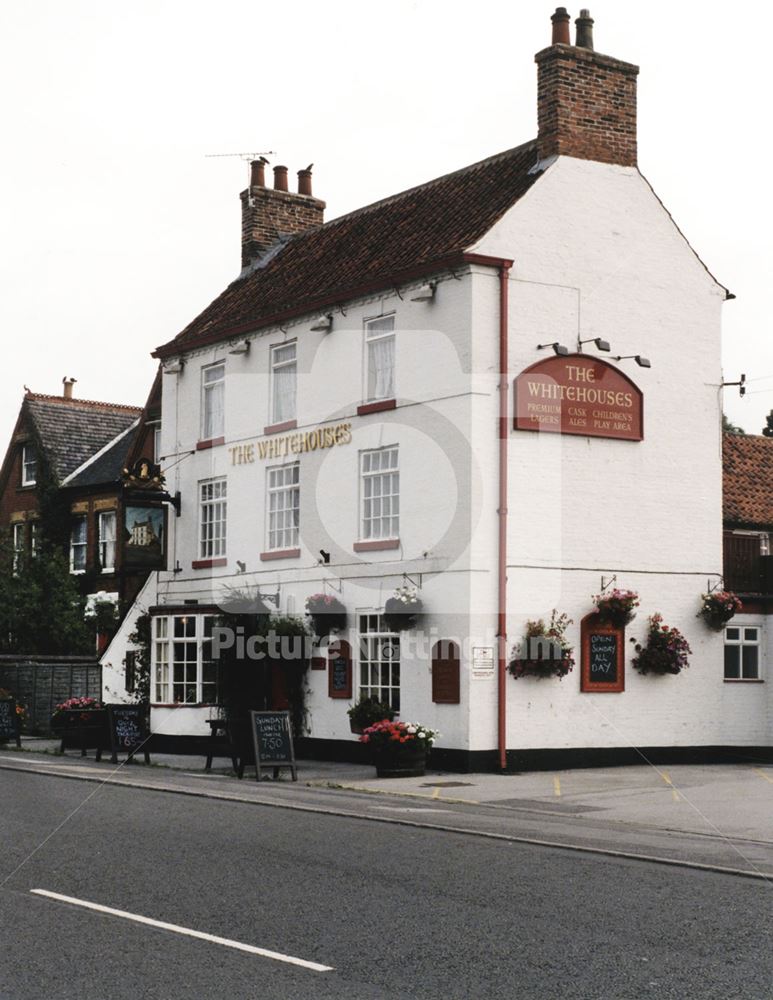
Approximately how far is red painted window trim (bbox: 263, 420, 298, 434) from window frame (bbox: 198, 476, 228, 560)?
6.50 ft

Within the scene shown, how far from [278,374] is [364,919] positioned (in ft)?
67.6

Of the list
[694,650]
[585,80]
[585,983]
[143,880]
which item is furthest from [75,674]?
[585,983]

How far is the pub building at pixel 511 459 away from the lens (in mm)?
24281

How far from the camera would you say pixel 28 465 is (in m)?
48.7

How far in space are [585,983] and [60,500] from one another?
40.6 meters

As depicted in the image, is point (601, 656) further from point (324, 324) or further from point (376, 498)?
point (324, 324)

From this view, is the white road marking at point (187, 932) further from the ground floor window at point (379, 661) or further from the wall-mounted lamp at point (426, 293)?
the wall-mounted lamp at point (426, 293)

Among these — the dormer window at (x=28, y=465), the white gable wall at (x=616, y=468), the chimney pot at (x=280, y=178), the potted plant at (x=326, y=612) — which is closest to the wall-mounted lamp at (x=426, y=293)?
the white gable wall at (x=616, y=468)

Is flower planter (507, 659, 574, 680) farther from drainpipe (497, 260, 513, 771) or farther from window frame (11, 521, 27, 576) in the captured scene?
window frame (11, 521, 27, 576)

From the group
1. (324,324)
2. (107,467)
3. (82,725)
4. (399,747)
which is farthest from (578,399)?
(107,467)

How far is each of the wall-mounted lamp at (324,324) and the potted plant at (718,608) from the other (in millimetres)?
8606

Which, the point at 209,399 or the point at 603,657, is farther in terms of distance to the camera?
the point at 209,399

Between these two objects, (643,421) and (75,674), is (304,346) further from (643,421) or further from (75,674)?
(75,674)

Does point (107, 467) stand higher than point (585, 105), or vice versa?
point (585, 105)
